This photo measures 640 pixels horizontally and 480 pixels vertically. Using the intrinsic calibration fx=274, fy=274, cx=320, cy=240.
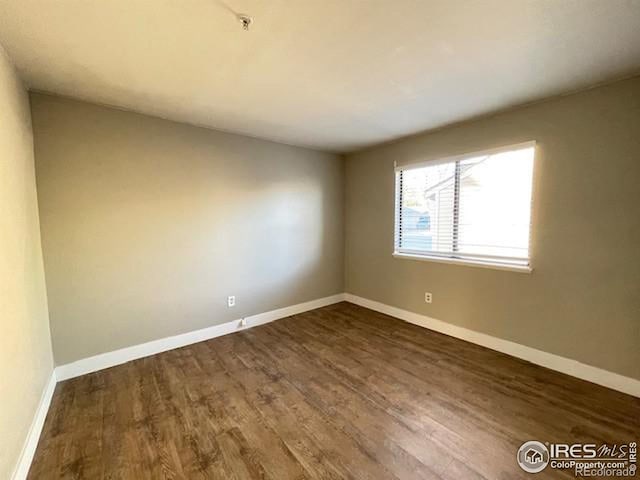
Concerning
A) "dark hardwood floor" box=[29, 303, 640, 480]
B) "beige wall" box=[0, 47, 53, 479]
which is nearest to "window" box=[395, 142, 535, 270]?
"dark hardwood floor" box=[29, 303, 640, 480]

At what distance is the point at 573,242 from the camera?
230 centimetres

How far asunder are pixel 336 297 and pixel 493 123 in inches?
122

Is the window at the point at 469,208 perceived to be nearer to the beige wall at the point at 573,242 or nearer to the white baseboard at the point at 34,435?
the beige wall at the point at 573,242

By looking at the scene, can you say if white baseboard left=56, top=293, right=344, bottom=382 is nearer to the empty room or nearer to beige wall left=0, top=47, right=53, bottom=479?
the empty room

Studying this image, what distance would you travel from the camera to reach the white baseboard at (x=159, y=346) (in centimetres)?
241

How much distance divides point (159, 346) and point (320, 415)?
74.5 inches

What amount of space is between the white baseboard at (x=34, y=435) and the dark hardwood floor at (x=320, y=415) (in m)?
0.04

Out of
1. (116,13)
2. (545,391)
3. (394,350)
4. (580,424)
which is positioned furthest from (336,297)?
(116,13)

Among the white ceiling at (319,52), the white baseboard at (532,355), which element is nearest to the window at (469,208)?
the white ceiling at (319,52)

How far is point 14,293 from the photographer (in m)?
1.54

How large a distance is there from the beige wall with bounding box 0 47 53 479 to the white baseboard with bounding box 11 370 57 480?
0.14 ft
